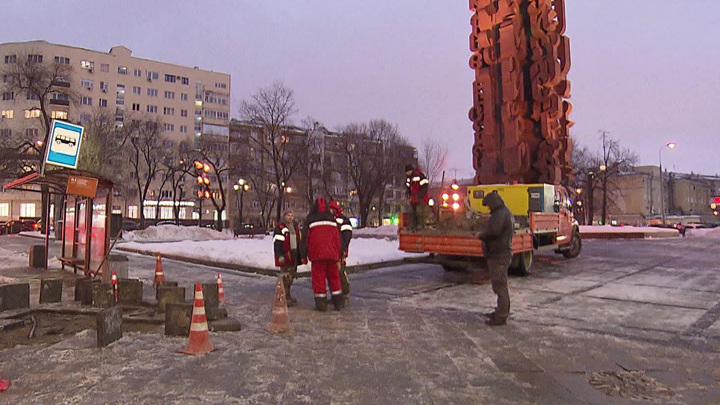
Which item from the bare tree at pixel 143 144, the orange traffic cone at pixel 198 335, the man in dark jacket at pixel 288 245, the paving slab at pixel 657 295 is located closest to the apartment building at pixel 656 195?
the bare tree at pixel 143 144

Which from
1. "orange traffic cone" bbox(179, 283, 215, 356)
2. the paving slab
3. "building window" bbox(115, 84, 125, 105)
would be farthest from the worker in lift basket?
"building window" bbox(115, 84, 125, 105)

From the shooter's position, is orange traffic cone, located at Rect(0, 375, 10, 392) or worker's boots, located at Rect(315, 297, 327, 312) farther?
worker's boots, located at Rect(315, 297, 327, 312)

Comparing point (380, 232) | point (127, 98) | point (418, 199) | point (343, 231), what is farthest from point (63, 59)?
point (343, 231)

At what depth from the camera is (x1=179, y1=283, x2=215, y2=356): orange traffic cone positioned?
5.22 m

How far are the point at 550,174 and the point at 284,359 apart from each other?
14685 mm

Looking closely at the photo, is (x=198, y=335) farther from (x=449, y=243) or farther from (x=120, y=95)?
(x=120, y=95)

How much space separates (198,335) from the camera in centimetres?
525

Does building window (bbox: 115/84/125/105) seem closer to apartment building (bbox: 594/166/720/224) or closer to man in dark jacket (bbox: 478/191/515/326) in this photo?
apartment building (bbox: 594/166/720/224)

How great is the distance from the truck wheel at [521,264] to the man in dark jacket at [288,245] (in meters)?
6.14

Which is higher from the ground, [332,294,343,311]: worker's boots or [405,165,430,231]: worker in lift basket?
[405,165,430,231]: worker in lift basket

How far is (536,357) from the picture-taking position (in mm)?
5238

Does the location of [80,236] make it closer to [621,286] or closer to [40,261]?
[40,261]

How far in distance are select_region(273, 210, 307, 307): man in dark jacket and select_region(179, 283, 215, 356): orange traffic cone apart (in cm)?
256

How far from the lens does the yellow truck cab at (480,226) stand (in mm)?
11141
